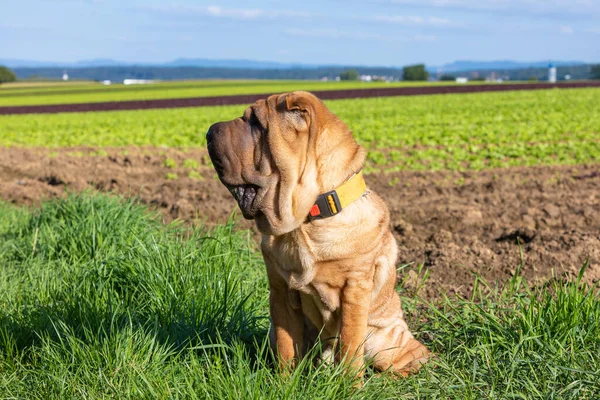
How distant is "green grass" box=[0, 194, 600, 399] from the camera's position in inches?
136

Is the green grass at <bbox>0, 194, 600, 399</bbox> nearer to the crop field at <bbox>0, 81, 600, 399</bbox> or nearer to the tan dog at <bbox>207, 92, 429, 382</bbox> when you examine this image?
the crop field at <bbox>0, 81, 600, 399</bbox>

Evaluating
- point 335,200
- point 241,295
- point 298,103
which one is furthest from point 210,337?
point 298,103

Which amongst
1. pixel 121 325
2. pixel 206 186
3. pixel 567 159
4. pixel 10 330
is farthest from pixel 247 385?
pixel 567 159

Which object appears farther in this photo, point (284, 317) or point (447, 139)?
point (447, 139)

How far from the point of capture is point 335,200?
10.8ft

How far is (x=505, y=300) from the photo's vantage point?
15.1ft

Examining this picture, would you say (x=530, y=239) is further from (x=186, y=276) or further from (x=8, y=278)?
(x=8, y=278)

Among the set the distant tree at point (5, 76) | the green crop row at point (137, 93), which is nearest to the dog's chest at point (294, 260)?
the green crop row at point (137, 93)

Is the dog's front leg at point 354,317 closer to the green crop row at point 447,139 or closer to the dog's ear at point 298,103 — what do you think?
the dog's ear at point 298,103

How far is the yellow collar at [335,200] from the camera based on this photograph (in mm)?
3283

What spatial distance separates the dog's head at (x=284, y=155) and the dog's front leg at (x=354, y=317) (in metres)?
0.42

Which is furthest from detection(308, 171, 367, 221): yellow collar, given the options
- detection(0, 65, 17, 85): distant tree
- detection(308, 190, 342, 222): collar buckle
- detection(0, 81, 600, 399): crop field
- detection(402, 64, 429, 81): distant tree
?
detection(0, 65, 17, 85): distant tree

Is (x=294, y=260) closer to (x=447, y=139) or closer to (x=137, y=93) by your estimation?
(x=447, y=139)

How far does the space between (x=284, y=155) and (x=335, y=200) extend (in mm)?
323
